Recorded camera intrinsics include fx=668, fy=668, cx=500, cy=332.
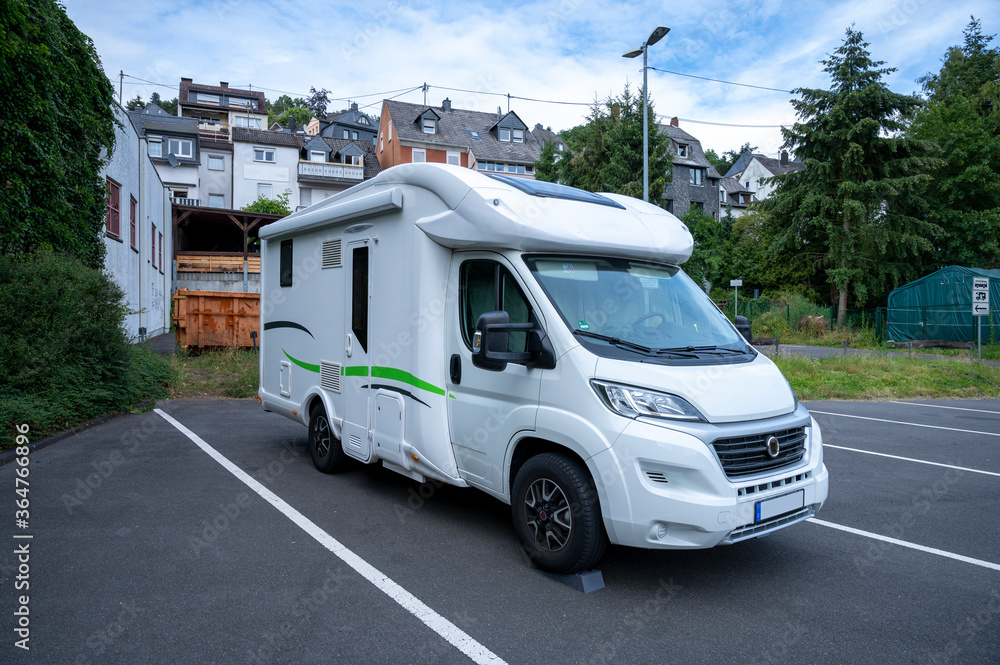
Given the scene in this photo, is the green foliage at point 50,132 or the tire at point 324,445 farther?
the green foliage at point 50,132

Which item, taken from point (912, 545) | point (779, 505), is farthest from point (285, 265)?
point (912, 545)

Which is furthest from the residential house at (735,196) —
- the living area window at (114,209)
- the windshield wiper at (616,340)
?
the windshield wiper at (616,340)

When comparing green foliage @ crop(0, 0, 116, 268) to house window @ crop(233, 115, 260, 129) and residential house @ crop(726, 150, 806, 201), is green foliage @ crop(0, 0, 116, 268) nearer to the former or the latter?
residential house @ crop(726, 150, 806, 201)

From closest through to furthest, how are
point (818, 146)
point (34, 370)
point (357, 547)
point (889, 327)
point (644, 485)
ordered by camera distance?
1. point (644, 485)
2. point (357, 547)
3. point (34, 370)
4. point (889, 327)
5. point (818, 146)

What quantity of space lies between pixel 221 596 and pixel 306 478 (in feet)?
9.19

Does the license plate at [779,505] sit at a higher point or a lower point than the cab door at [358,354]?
lower

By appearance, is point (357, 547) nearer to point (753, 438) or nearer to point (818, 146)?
point (753, 438)

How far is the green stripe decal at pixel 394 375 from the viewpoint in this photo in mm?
5035

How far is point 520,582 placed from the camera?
413 centimetres

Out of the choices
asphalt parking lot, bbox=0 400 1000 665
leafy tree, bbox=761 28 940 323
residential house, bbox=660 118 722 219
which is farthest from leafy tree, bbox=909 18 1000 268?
asphalt parking lot, bbox=0 400 1000 665

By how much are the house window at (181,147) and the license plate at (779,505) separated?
175ft

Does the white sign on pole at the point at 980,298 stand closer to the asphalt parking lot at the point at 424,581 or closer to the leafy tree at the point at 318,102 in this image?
the asphalt parking lot at the point at 424,581

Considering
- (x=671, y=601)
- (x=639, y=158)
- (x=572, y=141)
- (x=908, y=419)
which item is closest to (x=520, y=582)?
(x=671, y=601)

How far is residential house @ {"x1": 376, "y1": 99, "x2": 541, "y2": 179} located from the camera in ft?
184
